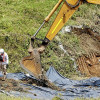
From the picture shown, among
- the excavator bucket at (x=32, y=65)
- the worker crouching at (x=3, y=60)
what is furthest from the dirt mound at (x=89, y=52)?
the excavator bucket at (x=32, y=65)

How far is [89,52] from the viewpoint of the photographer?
13.3 meters

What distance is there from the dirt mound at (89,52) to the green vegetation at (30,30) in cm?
47

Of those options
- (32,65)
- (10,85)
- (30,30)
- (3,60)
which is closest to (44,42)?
(32,65)

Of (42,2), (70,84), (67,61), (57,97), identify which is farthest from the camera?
(42,2)

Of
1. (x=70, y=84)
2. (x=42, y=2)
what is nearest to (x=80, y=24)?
(x=42, y=2)

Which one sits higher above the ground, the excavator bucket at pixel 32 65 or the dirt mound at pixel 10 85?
the excavator bucket at pixel 32 65

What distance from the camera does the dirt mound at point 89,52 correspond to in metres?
12.6

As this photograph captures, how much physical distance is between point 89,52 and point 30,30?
3247mm

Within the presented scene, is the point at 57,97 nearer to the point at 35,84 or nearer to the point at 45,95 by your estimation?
the point at 45,95

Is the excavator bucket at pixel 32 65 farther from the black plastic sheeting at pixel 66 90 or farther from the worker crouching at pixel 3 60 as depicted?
the worker crouching at pixel 3 60

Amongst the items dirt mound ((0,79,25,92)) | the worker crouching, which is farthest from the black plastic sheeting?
the worker crouching

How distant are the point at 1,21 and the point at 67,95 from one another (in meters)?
6.32

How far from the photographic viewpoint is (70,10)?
7910mm

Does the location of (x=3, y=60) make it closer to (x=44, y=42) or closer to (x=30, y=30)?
(x=44, y=42)
